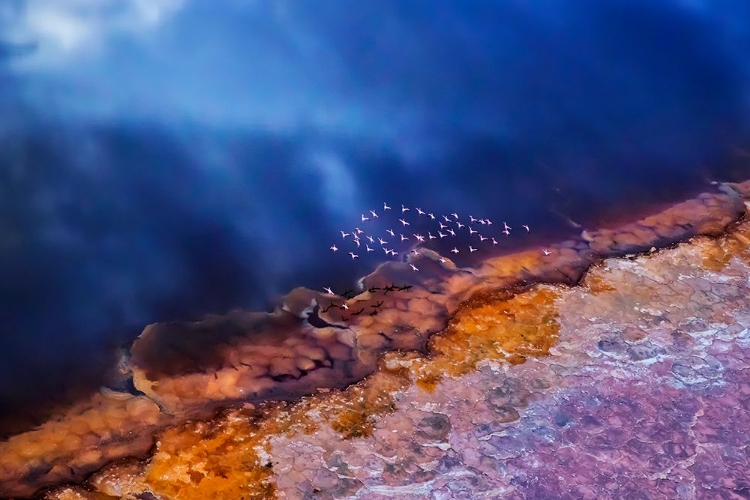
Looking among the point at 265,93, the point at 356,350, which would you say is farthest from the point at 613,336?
the point at 265,93

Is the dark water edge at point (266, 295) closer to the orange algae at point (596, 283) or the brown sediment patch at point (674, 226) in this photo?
the brown sediment patch at point (674, 226)

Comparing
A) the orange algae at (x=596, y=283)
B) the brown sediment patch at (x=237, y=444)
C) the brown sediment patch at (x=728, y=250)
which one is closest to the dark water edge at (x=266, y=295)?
the orange algae at (x=596, y=283)

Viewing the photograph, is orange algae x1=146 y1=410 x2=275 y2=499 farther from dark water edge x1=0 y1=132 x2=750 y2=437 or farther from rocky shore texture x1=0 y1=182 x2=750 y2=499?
dark water edge x1=0 y1=132 x2=750 y2=437

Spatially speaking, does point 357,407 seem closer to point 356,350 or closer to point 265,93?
point 356,350

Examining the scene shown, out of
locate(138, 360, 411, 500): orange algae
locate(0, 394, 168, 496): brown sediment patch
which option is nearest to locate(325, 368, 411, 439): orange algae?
locate(138, 360, 411, 500): orange algae

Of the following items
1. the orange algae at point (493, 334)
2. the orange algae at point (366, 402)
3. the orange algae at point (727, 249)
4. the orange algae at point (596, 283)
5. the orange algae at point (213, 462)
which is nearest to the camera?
the orange algae at point (213, 462)

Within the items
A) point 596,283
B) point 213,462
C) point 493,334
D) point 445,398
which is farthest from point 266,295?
point 596,283
